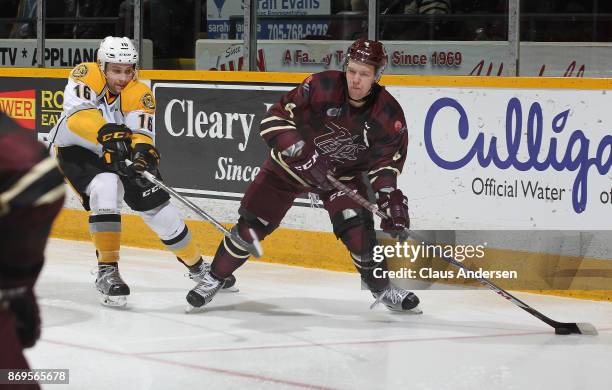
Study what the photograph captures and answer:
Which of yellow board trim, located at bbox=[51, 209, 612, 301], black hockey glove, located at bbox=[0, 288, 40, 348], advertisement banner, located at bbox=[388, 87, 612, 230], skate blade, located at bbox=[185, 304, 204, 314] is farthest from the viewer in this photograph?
yellow board trim, located at bbox=[51, 209, 612, 301]

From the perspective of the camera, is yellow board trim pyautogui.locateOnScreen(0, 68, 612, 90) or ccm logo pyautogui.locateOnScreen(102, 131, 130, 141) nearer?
ccm logo pyautogui.locateOnScreen(102, 131, 130, 141)

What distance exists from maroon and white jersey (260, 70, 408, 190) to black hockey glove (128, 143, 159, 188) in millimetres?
548

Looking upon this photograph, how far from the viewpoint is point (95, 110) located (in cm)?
487

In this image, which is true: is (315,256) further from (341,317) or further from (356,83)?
(356,83)

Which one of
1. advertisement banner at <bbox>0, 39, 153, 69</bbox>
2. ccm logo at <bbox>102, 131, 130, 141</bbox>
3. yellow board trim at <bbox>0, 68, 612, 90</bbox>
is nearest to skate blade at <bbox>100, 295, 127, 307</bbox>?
ccm logo at <bbox>102, 131, 130, 141</bbox>

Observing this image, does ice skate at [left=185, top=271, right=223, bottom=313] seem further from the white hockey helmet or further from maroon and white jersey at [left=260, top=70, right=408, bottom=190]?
the white hockey helmet

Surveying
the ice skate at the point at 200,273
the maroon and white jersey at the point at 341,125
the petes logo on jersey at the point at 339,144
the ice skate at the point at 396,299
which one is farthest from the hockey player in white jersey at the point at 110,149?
the ice skate at the point at 396,299

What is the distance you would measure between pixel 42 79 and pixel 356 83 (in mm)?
3080

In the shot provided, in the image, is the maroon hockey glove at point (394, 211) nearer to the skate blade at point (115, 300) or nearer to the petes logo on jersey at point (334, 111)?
the petes logo on jersey at point (334, 111)

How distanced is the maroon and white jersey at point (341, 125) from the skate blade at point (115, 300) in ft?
2.91

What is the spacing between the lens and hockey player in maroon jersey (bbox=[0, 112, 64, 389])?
6.15ft

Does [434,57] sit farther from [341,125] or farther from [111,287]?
[111,287]

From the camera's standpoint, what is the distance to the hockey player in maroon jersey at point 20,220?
73.8 inches

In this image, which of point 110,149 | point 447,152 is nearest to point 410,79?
point 447,152
